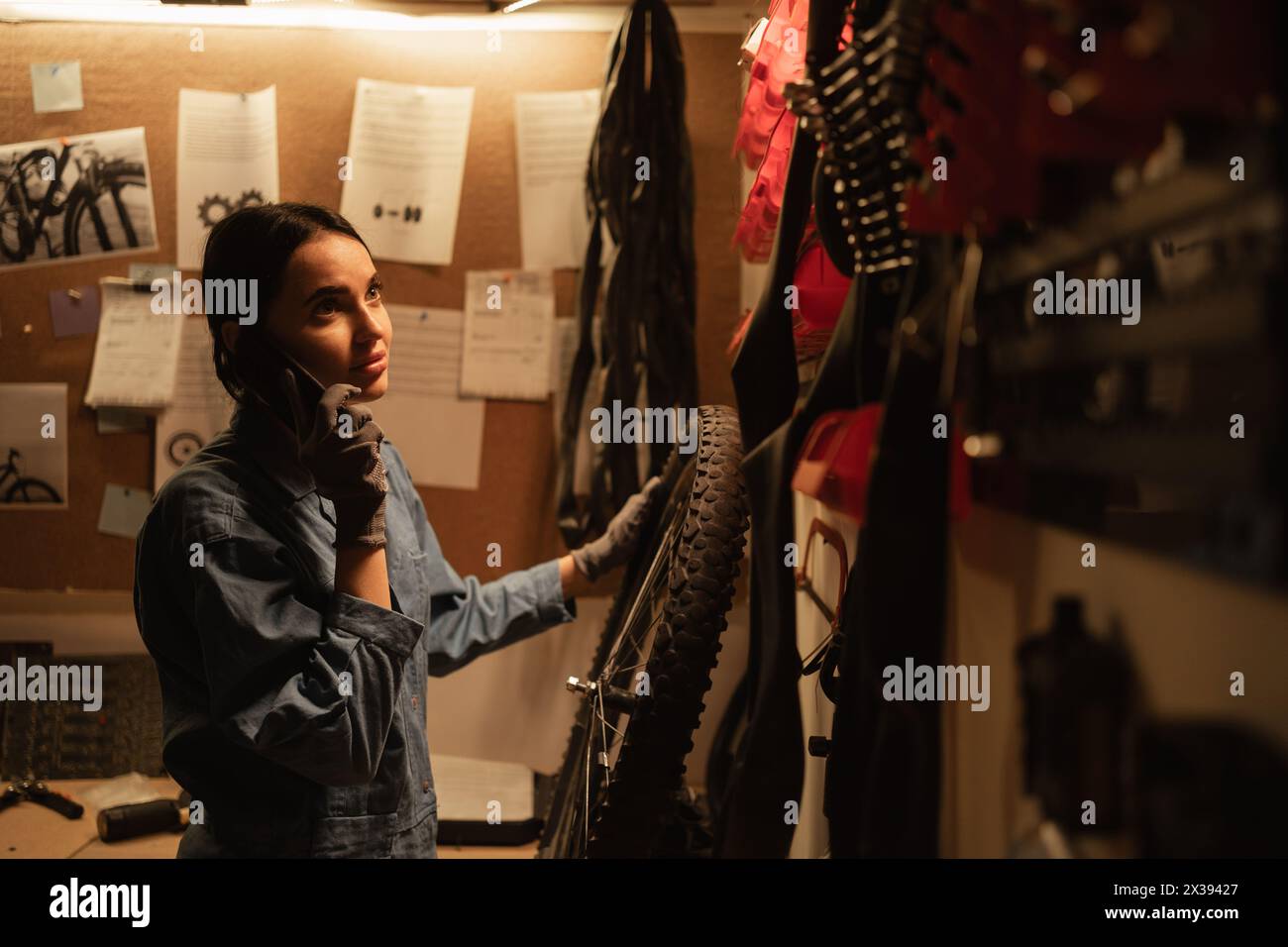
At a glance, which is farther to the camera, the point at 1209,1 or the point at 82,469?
the point at 82,469

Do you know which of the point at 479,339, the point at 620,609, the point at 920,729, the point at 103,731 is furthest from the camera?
the point at 479,339

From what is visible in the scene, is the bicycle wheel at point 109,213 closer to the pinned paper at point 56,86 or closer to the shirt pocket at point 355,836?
the pinned paper at point 56,86

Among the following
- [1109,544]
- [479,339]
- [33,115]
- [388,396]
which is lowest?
[1109,544]

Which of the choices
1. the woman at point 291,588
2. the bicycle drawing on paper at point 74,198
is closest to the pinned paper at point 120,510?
the bicycle drawing on paper at point 74,198

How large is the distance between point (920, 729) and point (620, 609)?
0.87 meters

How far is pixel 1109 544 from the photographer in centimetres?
50

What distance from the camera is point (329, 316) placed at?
1.02 m

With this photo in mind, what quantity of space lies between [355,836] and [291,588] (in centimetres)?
29

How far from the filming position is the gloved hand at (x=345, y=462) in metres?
0.91

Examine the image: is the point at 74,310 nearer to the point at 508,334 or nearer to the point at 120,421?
the point at 120,421

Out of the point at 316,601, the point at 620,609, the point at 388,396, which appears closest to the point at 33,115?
the point at 388,396

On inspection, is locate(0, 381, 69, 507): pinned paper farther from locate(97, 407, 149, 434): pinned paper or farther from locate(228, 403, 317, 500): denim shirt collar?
locate(228, 403, 317, 500): denim shirt collar

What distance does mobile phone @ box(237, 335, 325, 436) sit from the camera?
98 centimetres
